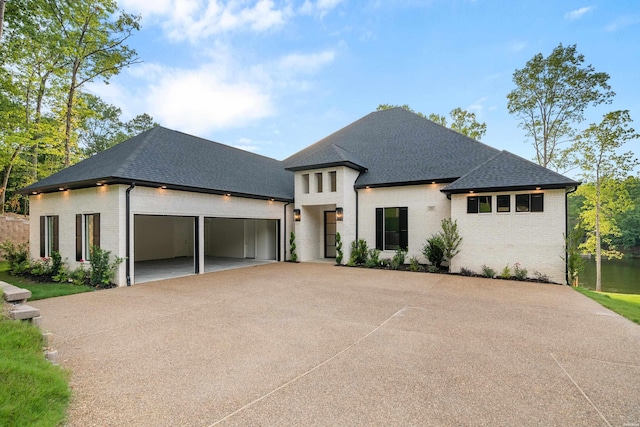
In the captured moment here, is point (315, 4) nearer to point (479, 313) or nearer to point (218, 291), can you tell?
point (218, 291)

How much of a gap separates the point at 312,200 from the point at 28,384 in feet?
38.1

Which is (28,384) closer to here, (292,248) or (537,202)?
(292,248)

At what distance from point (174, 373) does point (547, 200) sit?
1149 cm

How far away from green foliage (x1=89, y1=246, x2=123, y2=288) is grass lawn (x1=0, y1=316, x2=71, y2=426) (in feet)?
17.4

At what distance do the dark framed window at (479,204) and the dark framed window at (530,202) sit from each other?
87cm

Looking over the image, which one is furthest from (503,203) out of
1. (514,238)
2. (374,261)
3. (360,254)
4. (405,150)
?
(360,254)

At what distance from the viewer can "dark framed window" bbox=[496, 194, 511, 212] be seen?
33.2 feet

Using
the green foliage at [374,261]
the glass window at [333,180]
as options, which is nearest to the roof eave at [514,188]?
the green foliage at [374,261]

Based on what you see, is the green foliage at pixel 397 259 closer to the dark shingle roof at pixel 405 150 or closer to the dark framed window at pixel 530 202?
the dark shingle roof at pixel 405 150

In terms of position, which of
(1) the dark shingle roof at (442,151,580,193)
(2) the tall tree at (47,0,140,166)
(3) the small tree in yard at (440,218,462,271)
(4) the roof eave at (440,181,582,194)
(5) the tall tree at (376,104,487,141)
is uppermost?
(2) the tall tree at (47,0,140,166)

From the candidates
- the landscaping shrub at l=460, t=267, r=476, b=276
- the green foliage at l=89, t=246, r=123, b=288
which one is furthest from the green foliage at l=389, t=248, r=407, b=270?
the green foliage at l=89, t=246, r=123, b=288

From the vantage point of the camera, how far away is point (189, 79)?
16172 mm

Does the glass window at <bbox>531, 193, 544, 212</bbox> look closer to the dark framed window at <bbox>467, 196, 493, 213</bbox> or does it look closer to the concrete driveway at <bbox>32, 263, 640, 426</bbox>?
the dark framed window at <bbox>467, 196, 493, 213</bbox>

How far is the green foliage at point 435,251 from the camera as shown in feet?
36.1
